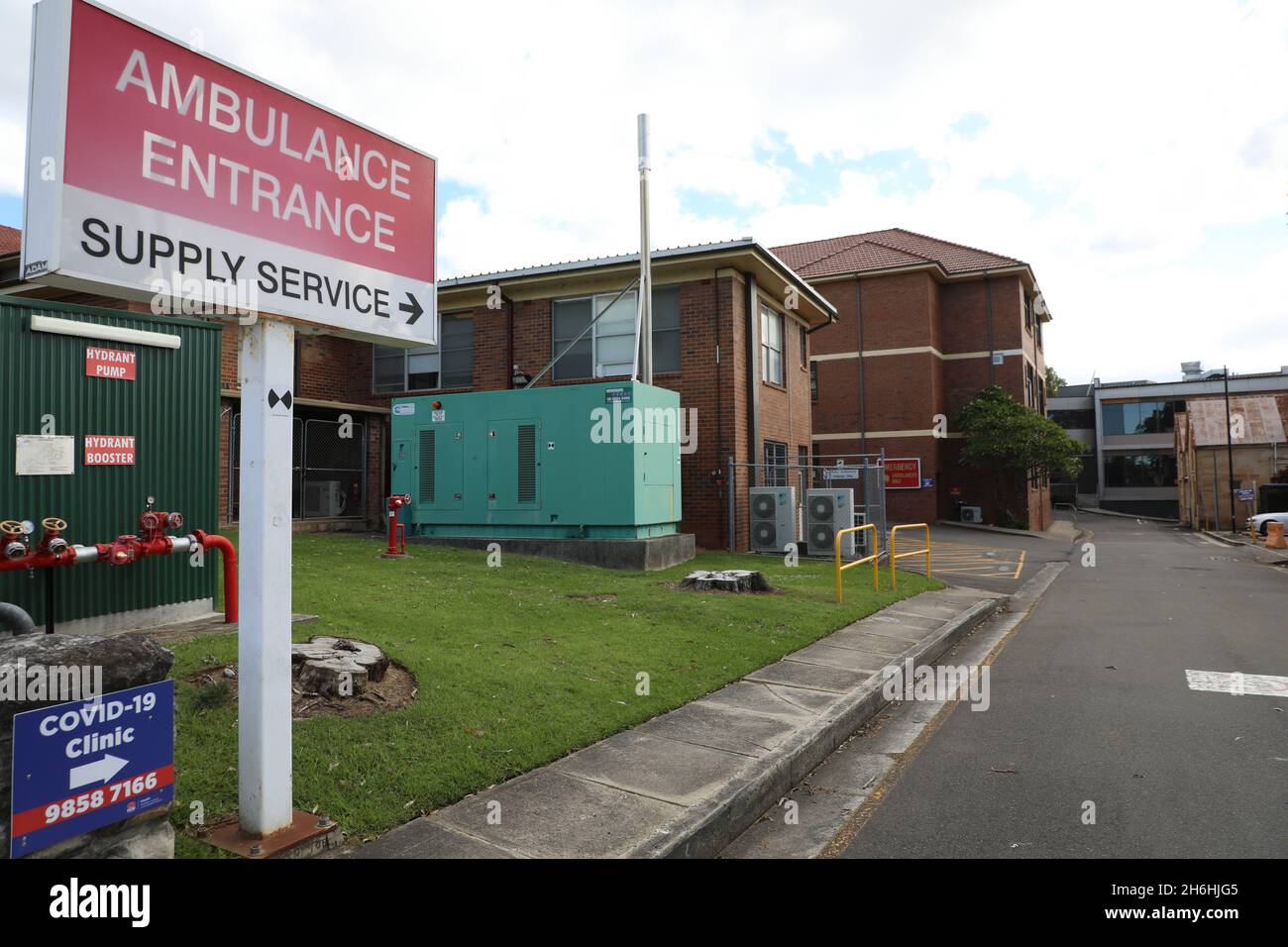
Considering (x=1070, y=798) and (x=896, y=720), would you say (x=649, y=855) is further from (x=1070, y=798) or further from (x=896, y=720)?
(x=896, y=720)

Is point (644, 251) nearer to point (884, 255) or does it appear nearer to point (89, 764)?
point (89, 764)

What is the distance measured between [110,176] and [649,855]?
3.51 meters

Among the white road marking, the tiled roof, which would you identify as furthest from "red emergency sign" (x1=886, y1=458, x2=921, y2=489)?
the white road marking

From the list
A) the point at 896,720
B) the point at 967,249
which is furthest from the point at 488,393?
the point at 967,249

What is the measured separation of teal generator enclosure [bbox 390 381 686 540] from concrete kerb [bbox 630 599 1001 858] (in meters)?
7.57

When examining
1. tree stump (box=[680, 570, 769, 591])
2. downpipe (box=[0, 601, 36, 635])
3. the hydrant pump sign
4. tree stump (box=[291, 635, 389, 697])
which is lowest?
tree stump (box=[680, 570, 769, 591])

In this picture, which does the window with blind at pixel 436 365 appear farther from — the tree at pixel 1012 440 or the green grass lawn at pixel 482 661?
the tree at pixel 1012 440

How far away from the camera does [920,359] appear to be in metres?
33.7

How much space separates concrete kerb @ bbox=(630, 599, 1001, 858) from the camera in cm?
383

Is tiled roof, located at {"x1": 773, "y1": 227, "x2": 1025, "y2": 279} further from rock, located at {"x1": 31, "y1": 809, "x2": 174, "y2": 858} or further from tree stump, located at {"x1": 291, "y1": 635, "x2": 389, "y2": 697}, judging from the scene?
rock, located at {"x1": 31, "y1": 809, "x2": 174, "y2": 858}

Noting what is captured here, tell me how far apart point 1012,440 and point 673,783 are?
31.7m

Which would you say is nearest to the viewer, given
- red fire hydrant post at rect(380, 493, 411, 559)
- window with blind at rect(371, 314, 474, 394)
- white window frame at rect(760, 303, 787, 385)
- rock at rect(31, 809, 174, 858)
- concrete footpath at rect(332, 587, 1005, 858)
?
rock at rect(31, 809, 174, 858)

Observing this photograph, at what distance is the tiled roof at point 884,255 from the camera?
34469 millimetres

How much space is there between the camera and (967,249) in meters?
36.7
